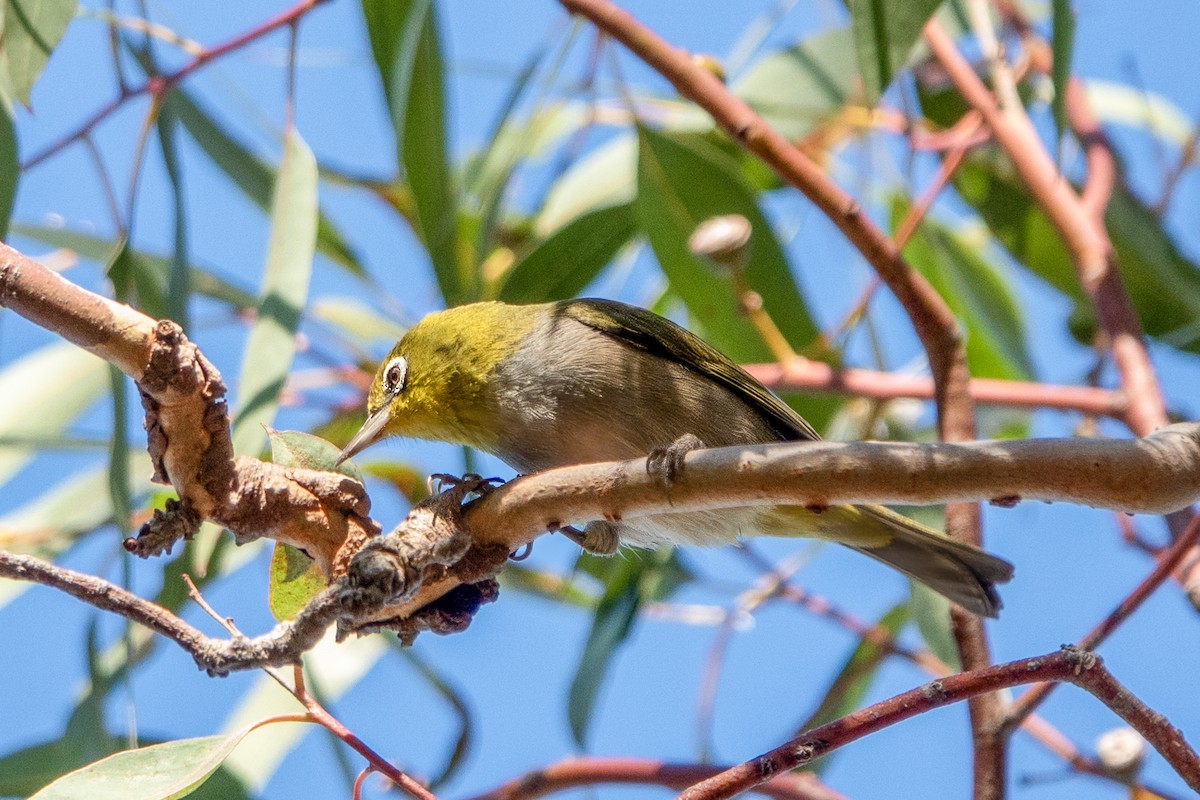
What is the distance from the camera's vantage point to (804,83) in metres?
4.41

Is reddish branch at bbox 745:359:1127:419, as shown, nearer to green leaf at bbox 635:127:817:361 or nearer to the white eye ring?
green leaf at bbox 635:127:817:361

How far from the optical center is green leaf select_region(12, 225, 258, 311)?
13.9 feet

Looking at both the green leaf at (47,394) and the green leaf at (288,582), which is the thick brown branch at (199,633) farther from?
the green leaf at (47,394)

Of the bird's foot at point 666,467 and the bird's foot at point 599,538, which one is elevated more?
the bird's foot at point 599,538

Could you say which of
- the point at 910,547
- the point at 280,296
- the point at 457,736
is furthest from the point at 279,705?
the point at 910,547

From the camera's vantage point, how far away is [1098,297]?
344 centimetres

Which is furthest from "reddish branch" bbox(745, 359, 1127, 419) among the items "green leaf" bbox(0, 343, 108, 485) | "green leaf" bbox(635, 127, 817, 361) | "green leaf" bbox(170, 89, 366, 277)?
"green leaf" bbox(0, 343, 108, 485)

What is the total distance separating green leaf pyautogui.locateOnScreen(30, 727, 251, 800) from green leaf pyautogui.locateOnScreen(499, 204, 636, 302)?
6.46ft

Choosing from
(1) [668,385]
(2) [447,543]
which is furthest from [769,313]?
(2) [447,543]

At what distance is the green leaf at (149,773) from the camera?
201 centimetres

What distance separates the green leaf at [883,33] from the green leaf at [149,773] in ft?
6.63

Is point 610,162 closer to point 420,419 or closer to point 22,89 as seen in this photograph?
point 420,419

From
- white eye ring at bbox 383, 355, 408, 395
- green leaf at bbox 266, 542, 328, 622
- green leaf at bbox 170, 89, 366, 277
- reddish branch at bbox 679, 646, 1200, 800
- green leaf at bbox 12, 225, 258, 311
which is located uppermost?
green leaf at bbox 170, 89, 366, 277

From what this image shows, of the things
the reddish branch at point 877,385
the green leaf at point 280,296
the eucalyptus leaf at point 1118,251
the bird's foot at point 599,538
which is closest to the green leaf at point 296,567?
the green leaf at point 280,296
